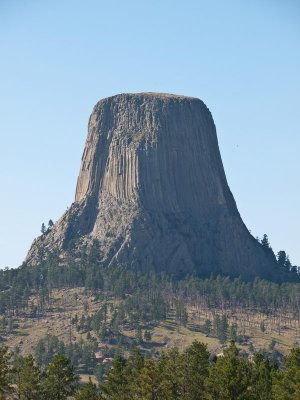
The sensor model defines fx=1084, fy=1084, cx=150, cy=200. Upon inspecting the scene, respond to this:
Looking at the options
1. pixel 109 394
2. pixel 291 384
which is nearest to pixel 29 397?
pixel 109 394

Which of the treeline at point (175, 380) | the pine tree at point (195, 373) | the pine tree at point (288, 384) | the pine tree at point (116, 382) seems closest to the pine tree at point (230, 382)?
the treeline at point (175, 380)

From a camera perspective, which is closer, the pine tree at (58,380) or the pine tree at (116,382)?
the pine tree at (58,380)

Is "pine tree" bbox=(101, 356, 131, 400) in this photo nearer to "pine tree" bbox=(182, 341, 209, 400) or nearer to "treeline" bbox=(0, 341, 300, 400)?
"treeline" bbox=(0, 341, 300, 400)

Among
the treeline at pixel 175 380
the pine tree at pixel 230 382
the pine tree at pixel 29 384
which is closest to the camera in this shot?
the pine tree at pixel 230 382

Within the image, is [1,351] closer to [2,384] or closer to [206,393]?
[2,384]

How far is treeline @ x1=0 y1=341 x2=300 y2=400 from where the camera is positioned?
361 ft

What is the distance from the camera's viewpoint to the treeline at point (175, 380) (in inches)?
4333

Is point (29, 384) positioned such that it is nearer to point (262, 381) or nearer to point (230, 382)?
point (230, 382)

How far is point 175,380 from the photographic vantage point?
12025cm

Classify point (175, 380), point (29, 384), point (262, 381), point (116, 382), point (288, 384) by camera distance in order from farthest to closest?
point (116, 382) → point (175, 380) → point (262, 381) → point (29, 384) → point (288, 384)

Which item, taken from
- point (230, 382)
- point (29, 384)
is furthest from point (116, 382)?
point (230, 382)

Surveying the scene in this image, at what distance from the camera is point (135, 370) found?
128 meters

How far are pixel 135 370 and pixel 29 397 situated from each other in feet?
53.6

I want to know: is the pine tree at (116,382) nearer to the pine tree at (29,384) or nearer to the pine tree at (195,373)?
the pine tree at (195,373)
